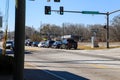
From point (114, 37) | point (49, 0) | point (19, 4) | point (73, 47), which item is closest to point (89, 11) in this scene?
point (73, 47)

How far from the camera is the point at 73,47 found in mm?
70062

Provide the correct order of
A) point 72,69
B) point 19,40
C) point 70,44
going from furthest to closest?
point 70,44
point 72,69
point 19,40

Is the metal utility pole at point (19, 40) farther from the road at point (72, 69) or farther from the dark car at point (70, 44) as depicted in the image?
the dark car at point (70, 44)

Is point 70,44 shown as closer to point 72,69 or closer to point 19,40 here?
point 72,69

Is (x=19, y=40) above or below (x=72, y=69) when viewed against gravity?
above

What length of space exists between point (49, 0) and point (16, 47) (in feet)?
113

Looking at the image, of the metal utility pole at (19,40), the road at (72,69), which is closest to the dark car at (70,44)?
the road at (72,69)

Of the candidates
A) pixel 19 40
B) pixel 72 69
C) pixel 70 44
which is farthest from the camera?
pixel 70 44

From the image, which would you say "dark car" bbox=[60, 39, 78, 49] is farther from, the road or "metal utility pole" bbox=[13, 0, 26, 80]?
"metal utility pole" bbox=[13, 0, 26, 80]

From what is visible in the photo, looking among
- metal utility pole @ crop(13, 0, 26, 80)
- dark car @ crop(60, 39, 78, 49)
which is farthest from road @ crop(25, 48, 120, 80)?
dark car @ crop(60, 39, 78, 49)

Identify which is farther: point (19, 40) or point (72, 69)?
point (72, 69)

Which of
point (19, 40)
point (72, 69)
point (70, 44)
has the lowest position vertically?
point (72, 69)

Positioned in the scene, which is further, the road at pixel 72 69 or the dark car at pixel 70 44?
the dark car at pixel 70 44

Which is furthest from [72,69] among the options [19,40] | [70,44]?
[70,44]
